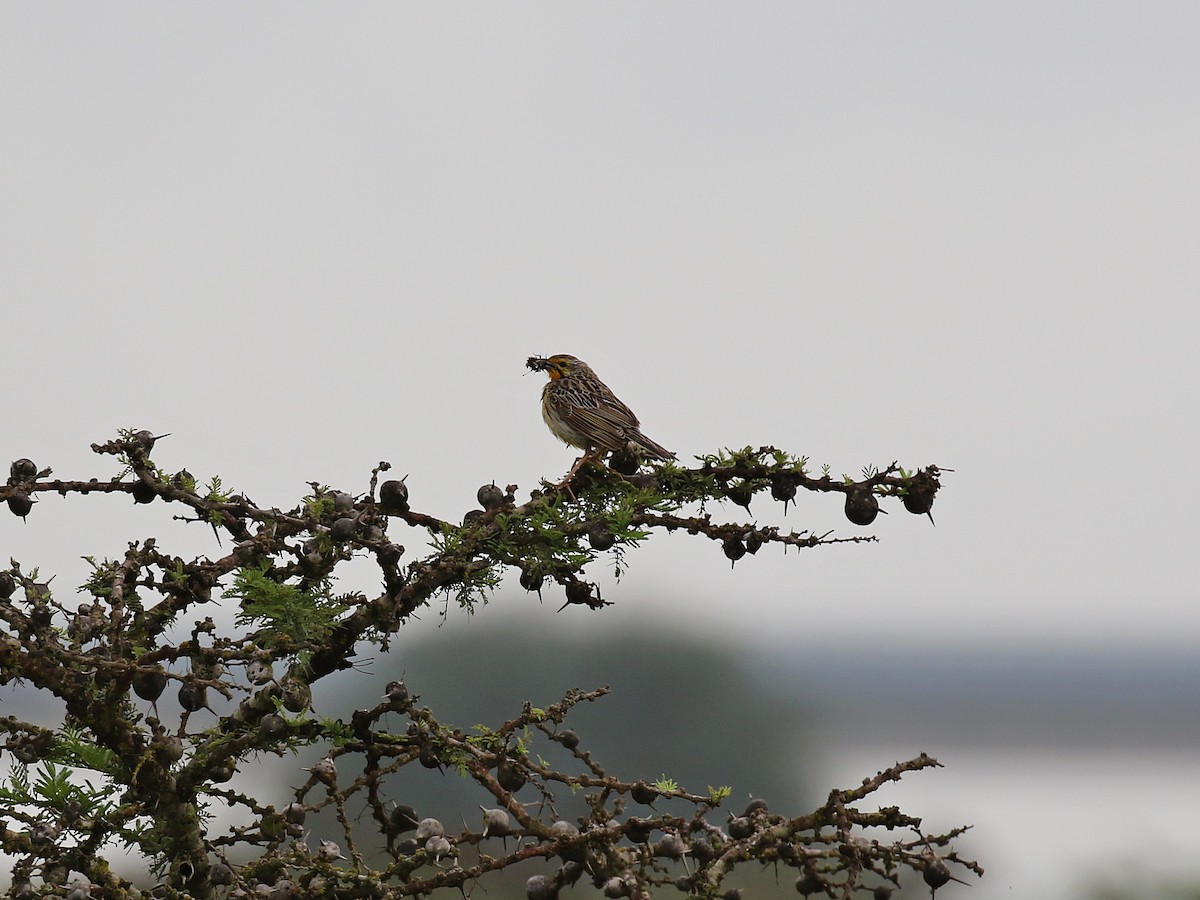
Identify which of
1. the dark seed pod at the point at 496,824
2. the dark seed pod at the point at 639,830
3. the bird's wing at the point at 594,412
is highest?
the bird's wing at the point at 594,412

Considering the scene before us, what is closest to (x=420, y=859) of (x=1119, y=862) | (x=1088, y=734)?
(x=1119, y=862)

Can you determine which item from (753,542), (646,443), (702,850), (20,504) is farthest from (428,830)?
(646,443)

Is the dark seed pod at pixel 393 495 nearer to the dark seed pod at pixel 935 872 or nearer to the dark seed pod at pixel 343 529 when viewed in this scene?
the dark seed pod at pixel 343 529

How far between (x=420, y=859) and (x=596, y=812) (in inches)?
Answer: 17.5

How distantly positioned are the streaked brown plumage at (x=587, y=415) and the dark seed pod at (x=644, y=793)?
1.46 metres

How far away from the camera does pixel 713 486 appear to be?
3.70 metres

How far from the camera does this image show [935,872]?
327cm

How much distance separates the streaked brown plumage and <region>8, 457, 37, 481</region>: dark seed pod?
1.81 m

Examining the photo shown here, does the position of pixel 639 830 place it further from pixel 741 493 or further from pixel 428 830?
pixel 741 493

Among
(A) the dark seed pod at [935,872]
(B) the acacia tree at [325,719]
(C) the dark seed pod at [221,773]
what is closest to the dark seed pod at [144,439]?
(B) the acacia tree at [325,719]

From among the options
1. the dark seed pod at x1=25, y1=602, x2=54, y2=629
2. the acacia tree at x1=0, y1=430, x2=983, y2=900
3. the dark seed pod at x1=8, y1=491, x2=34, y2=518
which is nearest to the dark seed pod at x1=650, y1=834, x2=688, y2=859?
the acacia tree at x1=0, y1=430, x2=983, y2=900

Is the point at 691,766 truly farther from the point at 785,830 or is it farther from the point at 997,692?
the point at 997,692

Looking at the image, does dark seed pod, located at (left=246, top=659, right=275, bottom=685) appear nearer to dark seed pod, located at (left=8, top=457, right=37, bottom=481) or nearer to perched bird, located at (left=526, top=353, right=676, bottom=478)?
dark seed pod, located at (left=8, top=457, right=37, bottom=481)

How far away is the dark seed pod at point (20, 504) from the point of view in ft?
12.5
